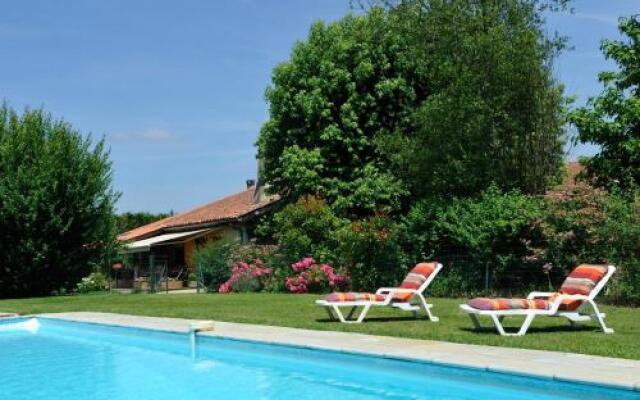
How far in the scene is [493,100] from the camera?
2123 centimetres

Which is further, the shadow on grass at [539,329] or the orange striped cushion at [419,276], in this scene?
the orange striped cushion at [419,276]

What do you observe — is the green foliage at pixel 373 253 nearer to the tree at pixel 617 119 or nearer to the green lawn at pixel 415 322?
the green lawn at pixel 415 322

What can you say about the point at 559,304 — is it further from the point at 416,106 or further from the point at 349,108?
the point at 416,106

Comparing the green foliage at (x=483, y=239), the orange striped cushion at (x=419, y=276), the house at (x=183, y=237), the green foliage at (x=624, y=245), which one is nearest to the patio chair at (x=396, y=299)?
the orange striped cushion at (x=419, y=276)

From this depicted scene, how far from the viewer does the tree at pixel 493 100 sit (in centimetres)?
2112

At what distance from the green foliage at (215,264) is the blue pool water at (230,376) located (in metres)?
14.2

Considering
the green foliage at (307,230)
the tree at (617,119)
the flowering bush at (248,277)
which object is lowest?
the flowering bush at (248,277)

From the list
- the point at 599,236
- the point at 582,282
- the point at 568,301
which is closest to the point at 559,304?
the point at 568,301

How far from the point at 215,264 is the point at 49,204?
6677 mm

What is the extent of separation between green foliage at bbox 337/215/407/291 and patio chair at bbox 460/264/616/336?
9873 millimetres

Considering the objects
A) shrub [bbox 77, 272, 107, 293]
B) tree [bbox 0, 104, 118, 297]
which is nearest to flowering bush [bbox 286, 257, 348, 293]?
tree [bbox 0, 104, 118, 297]

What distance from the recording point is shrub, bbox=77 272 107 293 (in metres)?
34.2

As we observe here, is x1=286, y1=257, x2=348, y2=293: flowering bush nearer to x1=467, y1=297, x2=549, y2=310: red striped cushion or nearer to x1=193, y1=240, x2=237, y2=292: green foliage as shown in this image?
x1=193, y1=240, x2=237, y2=292: green foliage

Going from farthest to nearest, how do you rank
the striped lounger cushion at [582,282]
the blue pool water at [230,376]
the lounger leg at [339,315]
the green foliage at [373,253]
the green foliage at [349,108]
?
the green foliage at [349,108] → the green foliage at [373,253] → the lounger leg at [339,315] → the striped lounger cushion at [582,282] → the blue pool water at [230,376]
